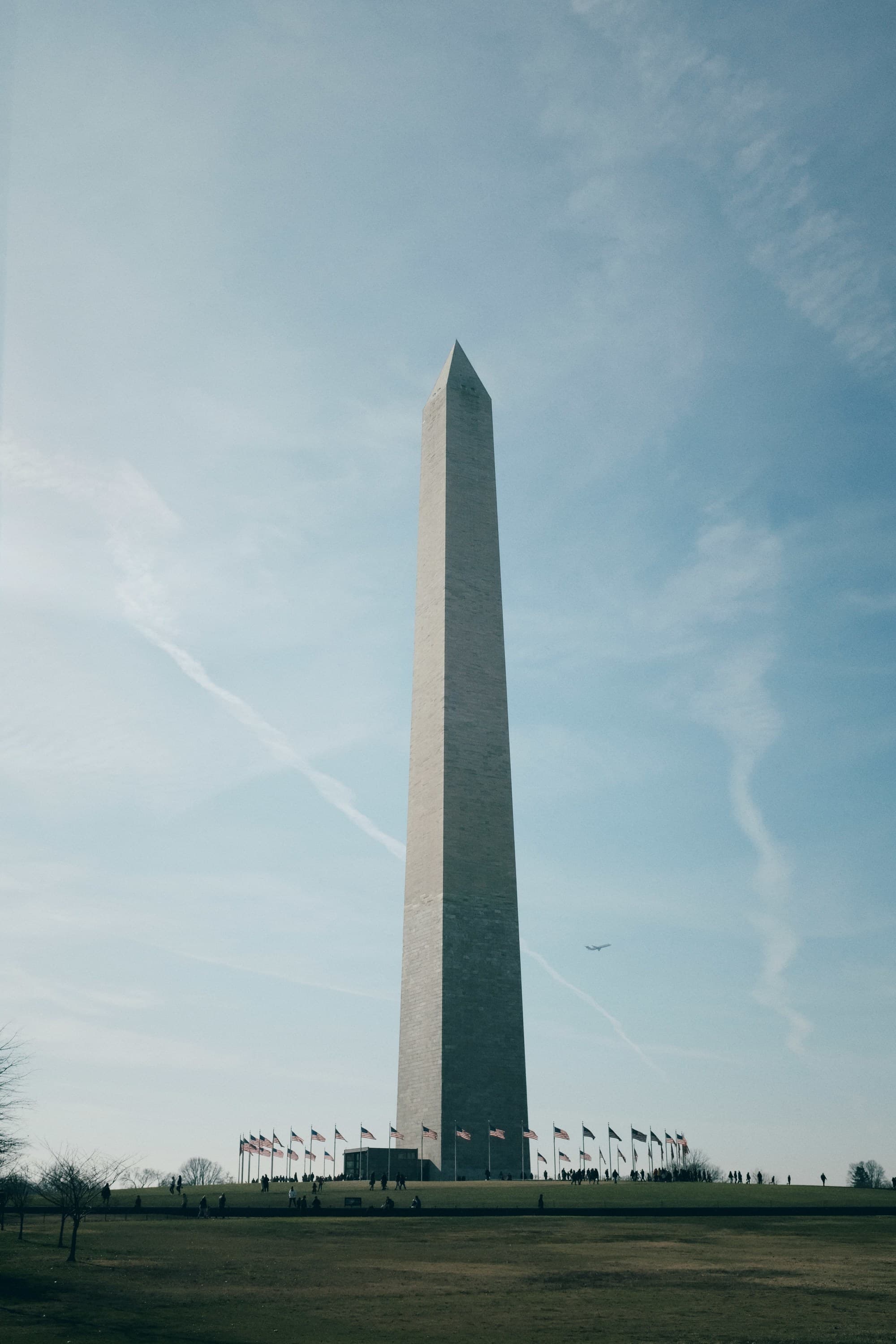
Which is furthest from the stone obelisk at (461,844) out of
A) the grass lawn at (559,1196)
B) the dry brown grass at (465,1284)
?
the dry brown grass at (465,1284)

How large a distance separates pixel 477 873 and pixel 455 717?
7.56 m

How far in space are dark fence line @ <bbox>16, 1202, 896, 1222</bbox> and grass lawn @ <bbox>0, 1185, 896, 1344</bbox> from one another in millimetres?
2101

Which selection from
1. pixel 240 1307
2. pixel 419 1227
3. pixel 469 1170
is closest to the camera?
pixel 240 1307

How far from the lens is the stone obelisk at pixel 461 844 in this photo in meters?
53.4

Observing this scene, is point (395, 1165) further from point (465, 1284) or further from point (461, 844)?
point (465, 1284)

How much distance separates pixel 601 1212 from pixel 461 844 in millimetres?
21329

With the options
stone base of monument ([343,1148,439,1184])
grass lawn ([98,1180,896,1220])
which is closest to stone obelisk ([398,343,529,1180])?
stone base of monument ([343,1148,439,1184])

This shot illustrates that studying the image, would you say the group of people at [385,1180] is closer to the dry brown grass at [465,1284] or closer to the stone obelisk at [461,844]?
the stone obelisk at [461,844]

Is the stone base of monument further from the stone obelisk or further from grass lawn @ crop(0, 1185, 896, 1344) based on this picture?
grass lawn @ crop(0, 1185, 896, 1344)

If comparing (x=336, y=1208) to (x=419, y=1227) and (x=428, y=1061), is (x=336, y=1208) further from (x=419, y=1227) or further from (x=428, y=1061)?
(x=428, y=1061)

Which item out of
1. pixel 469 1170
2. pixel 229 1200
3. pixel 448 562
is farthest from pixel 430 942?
pixel 448 562

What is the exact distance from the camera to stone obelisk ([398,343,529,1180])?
53438 millimetres

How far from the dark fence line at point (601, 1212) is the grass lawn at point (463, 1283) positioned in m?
2.10

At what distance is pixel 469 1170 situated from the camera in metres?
52.1
